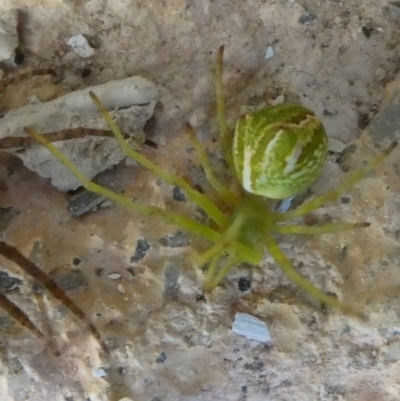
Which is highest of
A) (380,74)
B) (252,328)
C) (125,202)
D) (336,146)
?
(380,74)

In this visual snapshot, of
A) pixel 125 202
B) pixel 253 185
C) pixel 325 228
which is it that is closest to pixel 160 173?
pixel 125 202

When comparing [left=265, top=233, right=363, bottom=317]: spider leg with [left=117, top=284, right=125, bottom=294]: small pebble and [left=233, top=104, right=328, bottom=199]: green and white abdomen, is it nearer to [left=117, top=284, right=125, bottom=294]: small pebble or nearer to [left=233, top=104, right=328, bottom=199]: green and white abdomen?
[left=233, top=104, right=328, bottom=199]: green and white abdomen

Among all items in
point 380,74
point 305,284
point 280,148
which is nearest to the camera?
point 280,148

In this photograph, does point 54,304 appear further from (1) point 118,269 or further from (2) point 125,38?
(2) point 125,38

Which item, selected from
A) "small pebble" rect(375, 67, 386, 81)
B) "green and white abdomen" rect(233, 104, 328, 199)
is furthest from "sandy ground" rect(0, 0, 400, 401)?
"green and white abdomen" rect(233, 104, 328, 199)

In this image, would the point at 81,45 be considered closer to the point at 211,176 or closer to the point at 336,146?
the point at 211,176

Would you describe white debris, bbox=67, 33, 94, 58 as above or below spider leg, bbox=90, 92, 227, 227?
above

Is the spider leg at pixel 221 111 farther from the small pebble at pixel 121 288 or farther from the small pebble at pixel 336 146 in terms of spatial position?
the small pebble at pixel 121 288
